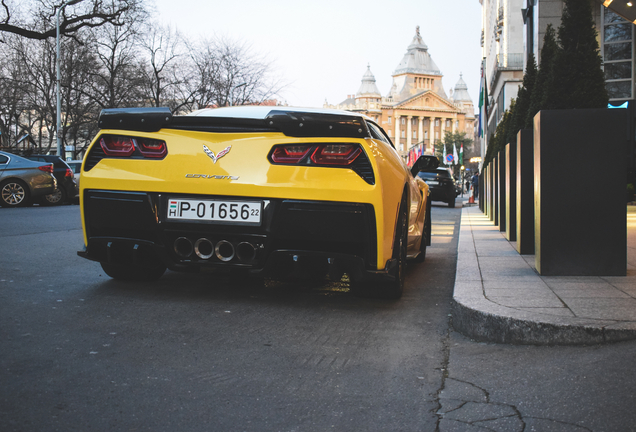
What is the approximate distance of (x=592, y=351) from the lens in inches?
140

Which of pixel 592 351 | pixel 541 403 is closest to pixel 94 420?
pixel 541 403

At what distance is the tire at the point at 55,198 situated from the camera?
19641mm

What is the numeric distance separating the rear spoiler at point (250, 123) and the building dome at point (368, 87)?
19043 cm

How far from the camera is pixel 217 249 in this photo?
14.3 ft

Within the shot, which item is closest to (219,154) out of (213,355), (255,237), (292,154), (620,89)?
(292,154)

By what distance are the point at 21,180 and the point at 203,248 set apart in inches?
604

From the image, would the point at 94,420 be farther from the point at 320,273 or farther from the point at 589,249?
the point at 589,249

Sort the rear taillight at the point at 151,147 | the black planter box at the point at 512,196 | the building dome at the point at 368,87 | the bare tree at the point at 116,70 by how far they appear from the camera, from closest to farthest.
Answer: the rear taillight at the point at 151,147, the black planter box at the point at 512,196, the bare tree at the point at 116,70, the building dome at the point at 368,87

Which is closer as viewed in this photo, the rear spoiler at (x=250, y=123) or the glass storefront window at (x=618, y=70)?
A: the rear spoiler at (x=250, y=123)

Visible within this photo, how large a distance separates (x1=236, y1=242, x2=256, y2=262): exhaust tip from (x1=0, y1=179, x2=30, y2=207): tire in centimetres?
1529

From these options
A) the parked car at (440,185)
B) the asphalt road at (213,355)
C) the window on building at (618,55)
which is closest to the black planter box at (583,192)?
the asphalt road at (213,355)

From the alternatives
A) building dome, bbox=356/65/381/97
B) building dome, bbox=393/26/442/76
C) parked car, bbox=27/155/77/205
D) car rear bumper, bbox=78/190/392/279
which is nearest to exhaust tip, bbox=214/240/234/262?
car rear bumper, bbox=78/190/392/279

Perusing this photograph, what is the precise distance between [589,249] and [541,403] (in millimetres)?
3040

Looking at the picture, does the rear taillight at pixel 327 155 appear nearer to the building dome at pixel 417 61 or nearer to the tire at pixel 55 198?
the tire at pixel 55 198
